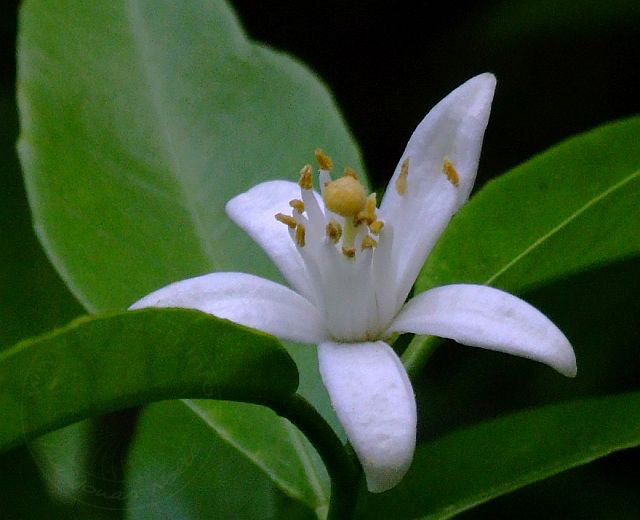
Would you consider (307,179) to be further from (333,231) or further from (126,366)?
(126,366)

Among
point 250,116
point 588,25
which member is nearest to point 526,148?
point 588,25

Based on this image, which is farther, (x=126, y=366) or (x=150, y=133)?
(x=150, y=133)

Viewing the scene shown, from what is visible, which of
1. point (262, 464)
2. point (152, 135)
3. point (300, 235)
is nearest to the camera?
point (300, 235)

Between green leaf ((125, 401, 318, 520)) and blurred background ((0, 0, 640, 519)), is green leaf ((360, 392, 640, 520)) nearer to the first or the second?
green leaf ((125, 401, 318, 520))

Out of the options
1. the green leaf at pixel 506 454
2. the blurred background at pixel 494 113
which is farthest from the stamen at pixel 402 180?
the blurred background at pixel 494 113

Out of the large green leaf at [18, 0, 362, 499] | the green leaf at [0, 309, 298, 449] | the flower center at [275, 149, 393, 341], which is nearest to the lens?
the green leaf at [0, 309, 298, 449]

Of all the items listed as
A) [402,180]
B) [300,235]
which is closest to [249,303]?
[300,235]

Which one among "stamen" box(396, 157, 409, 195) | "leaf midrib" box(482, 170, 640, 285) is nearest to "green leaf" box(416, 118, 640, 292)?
"leaf midrib" box(482, 170, 640, 285)
